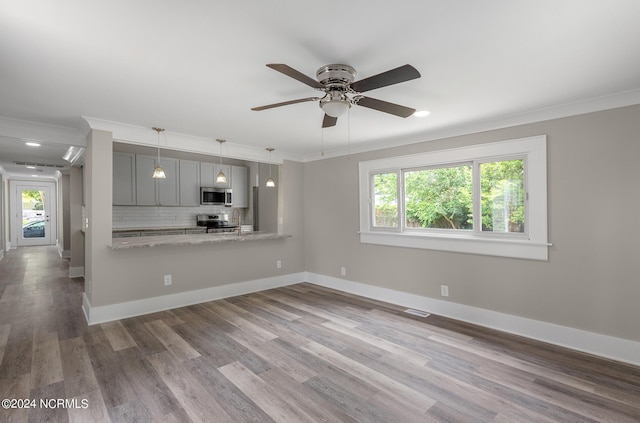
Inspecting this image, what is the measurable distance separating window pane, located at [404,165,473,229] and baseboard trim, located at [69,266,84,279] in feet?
20.1

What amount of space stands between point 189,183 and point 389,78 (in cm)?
554

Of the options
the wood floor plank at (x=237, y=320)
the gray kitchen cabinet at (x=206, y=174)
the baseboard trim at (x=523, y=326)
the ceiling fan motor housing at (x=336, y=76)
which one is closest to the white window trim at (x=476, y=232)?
the baseboard trim at (x=523, y=326)

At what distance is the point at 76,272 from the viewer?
5910 millimetres

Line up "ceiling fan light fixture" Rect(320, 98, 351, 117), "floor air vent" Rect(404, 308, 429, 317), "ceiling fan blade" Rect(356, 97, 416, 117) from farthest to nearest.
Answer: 1. "floor air vent" Rect(404, 308, 429, 317)
2. "ceiling fan blade" Rect(356, 97, 416, 117)
3. "ceiling fan light fixture" Rect(320, 98, 351, 117)

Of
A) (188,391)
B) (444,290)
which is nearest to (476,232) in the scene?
(444,290)

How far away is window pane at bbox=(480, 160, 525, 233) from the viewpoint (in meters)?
3.28

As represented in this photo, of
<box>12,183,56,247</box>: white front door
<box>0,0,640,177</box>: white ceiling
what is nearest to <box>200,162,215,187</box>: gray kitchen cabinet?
<box>0,0,640,177</box>: white ceiling

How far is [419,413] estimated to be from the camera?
6.50 feet

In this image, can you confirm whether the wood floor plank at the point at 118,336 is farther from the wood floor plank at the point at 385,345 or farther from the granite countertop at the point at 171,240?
the wood floor plank at the point at 385,345

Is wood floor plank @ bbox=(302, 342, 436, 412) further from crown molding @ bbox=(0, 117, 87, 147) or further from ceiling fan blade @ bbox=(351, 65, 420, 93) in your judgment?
crown molding @ bbox=(0, 117, 87, 147)

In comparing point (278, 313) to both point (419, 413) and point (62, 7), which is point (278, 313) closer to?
point (419, 413)

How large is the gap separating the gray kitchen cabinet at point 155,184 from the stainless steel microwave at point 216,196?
19.4 inches

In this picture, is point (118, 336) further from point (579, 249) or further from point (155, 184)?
point (579, 249)

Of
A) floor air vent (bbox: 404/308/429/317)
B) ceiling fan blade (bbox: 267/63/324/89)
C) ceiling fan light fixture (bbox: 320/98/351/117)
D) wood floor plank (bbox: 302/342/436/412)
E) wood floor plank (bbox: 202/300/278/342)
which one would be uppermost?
ceiling fan blade (bbox: 267/63/324/89)
